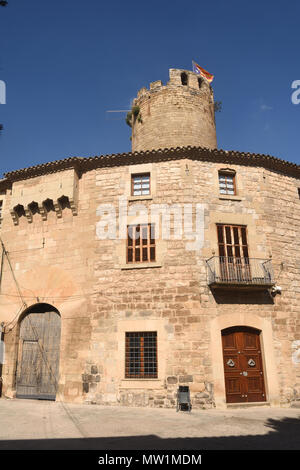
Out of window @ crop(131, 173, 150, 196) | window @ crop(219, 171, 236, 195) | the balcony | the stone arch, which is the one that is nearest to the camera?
the stone arch

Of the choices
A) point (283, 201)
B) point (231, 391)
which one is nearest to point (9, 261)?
point (231, 391)

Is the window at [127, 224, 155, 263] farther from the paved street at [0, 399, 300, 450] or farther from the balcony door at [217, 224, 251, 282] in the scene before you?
the paved street at [0, 399, 300, 450]

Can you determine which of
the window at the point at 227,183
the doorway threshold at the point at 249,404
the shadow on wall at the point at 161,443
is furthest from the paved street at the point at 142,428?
the window at the point at 227,183

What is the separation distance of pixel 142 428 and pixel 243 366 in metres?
5.54

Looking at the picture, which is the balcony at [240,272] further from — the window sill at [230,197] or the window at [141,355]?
the window at [141,355]

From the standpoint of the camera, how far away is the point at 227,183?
15.1 m

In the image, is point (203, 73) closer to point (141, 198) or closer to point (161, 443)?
point (141, 198)

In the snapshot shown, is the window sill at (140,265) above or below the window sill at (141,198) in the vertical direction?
below

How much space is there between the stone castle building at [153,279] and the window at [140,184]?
6 cm

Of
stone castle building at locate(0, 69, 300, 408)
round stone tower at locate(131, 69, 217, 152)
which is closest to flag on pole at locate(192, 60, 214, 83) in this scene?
round stone tower at locate(131, 69, 217, 152)

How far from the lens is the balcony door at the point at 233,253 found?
516 inches

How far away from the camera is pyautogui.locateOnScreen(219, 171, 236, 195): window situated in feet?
49.2

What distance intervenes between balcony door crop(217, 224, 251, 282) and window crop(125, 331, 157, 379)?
3577 mm
